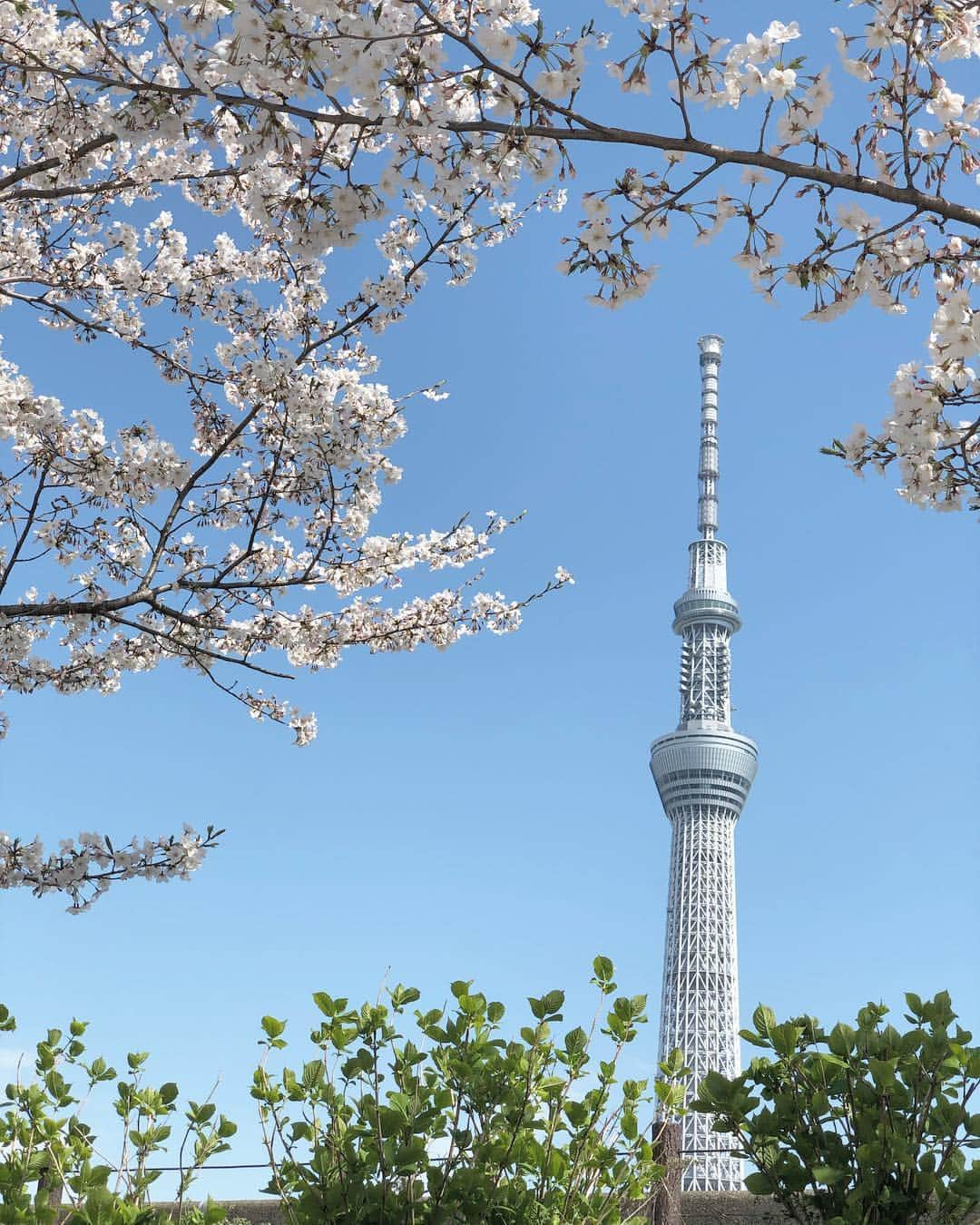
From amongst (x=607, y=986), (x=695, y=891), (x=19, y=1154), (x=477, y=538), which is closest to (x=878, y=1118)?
(x=607, y=986)

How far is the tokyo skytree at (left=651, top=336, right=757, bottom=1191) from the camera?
57000mm

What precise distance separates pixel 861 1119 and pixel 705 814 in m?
62.1

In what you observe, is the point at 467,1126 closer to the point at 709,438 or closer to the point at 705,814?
the point at 705,814

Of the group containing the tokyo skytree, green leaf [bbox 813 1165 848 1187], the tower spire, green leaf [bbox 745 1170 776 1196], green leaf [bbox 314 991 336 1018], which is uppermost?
the tower spire

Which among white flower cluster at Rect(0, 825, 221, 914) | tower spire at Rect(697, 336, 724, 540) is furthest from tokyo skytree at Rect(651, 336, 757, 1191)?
white flower cluster at Rect(0, 825, 221, 914)

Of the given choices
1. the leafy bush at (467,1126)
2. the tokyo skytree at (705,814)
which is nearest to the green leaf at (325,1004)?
the leafy bush at (467,1126)

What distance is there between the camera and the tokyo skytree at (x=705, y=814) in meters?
57.0

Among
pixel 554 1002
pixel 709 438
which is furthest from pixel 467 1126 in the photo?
pixel 709 438

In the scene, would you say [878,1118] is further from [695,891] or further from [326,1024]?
[695,891]

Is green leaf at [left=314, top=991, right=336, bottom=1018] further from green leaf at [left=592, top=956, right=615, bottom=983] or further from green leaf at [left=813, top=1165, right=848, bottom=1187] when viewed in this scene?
green leaf at [left=813, top=1165, right=848, bottom=1187]

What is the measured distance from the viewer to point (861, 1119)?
2635 mm

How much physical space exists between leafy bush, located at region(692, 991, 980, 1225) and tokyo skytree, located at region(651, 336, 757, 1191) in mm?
51781

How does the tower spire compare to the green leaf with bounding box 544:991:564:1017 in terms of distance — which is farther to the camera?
the tower spire

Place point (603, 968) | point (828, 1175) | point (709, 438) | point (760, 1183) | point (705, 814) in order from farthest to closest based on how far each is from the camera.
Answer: point (709, 438) → point (705, 814) → point (603, 968) → point (760, 1183) → point (828, 1175)
